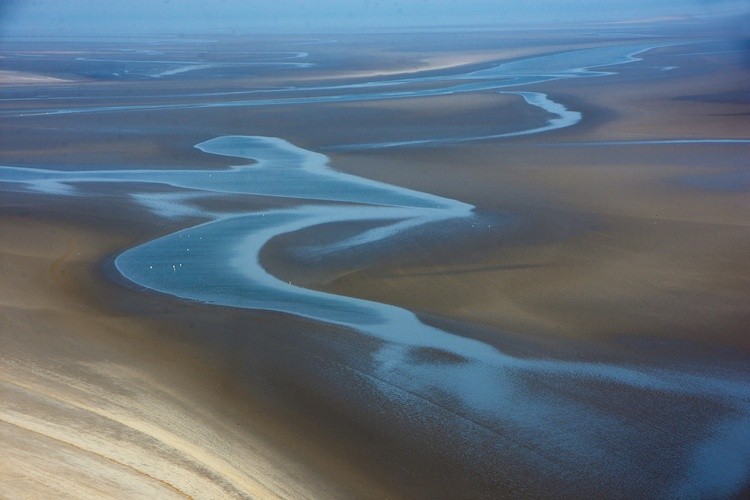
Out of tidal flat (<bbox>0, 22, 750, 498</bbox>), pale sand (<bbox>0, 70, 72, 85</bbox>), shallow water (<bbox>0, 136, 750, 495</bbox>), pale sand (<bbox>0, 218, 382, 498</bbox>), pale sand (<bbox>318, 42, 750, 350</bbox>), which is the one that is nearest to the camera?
pale sand (<bbox>0, 218, 382, 498</bbox>)

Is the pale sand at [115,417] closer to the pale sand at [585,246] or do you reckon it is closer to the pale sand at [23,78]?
the pale sand at [585,246]

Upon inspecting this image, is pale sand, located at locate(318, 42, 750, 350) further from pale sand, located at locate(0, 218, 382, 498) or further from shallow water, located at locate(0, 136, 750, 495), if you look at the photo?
pale sand, located at locate(0, 218, 382, 498)

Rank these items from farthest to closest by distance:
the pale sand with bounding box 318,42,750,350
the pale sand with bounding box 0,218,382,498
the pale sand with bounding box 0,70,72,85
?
the pale sand with bounding box 0,70,72,85
the pale sand with bounding box 318,42,750,350
the pale sand with bounding box 0,218,382,498

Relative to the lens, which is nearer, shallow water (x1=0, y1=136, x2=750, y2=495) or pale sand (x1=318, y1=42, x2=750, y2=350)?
shallow water (x1=0, y1=136, x2=750, y2=495)

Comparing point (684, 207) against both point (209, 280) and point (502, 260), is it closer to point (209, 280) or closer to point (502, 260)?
point (502, 260)

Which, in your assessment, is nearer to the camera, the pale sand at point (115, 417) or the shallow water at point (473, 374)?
the pale sand at point (115, 417)

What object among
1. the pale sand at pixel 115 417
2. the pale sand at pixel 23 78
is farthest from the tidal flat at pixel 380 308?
the pale sand at pixel 23 78

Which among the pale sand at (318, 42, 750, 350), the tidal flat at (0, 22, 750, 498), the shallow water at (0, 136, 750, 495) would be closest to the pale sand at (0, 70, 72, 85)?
the tidal flat at (0, 22, 750, 498)
